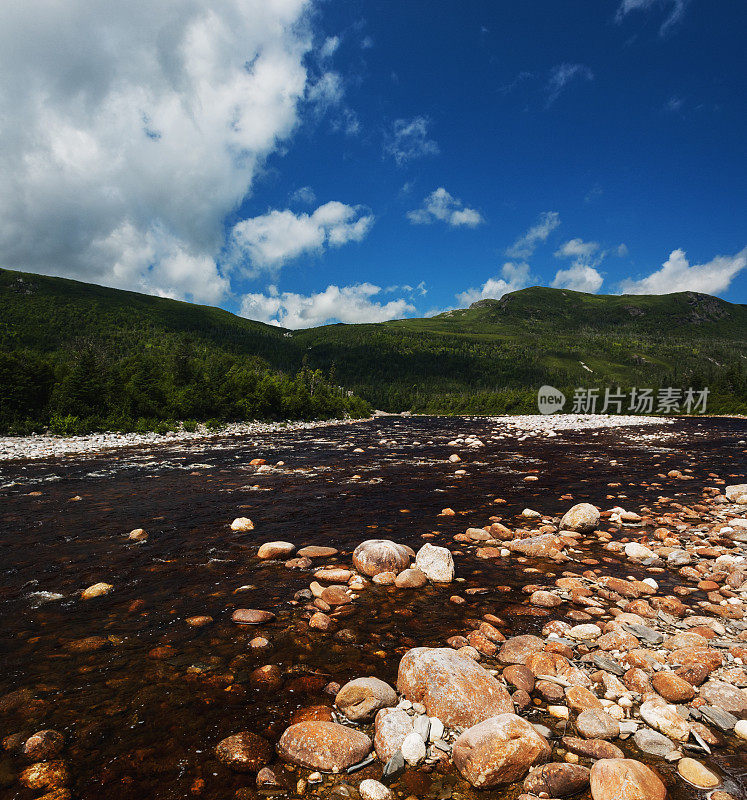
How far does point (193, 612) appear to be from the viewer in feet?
21.2

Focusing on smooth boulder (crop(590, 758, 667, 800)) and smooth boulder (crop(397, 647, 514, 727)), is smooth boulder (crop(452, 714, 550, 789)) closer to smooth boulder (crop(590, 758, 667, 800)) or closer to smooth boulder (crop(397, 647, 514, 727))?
smooth boulder (crop(397, 647, 514, 727))

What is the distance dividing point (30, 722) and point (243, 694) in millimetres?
2180

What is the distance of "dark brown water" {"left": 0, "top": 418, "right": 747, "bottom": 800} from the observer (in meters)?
3.84

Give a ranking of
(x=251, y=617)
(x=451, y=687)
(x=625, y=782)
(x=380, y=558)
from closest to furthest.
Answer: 1. (x=625, y=782)
2. (x=451, y=687)
3. (x=251, y=617)
4. (x=380, y=558)

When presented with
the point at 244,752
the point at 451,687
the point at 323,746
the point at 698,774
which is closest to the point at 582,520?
the point at 698,774

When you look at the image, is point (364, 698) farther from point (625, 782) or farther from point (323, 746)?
point (625, 782)

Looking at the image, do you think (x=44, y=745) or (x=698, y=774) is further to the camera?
(x=44, y=745)

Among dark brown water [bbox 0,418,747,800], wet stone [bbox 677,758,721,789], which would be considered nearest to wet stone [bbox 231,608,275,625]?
dark brown water [bbox 0,418,747,800]

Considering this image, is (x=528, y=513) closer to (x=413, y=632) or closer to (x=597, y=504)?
(x=597, y=504)

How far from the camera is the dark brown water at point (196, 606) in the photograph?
3844 millimetres

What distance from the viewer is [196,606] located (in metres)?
6.66

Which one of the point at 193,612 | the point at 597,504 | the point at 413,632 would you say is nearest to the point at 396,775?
the point at 413,632

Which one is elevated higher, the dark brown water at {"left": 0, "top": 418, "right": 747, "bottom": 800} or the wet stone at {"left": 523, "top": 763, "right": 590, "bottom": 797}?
the wet stone at {"left": 523, "top": 763, "right": 590, "bottom": 797}

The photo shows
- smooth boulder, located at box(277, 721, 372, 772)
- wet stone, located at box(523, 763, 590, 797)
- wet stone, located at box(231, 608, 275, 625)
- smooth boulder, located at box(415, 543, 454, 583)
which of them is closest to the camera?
wet stone, located at box(523, 763, 590, 797)
